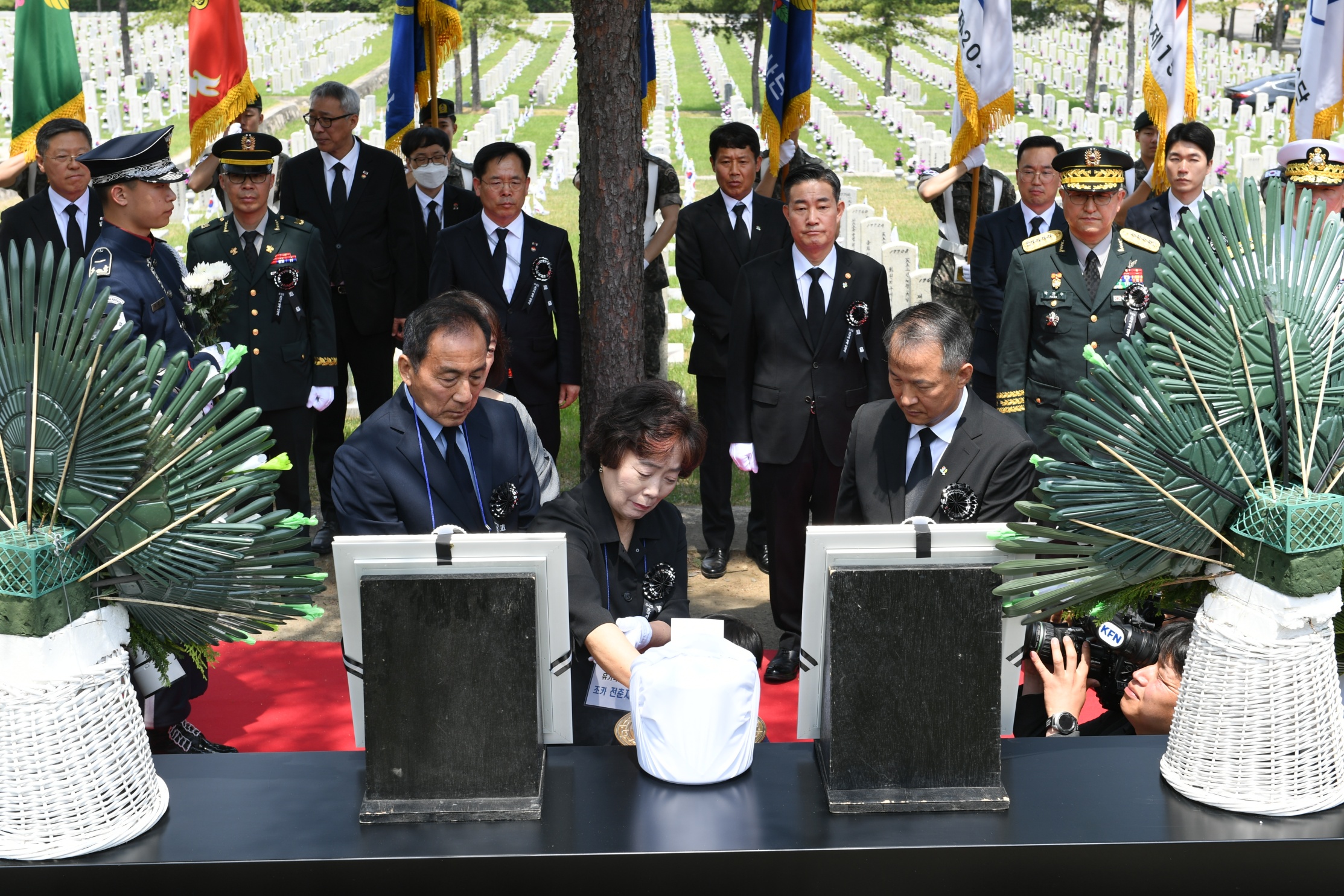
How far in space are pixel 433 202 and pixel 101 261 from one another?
9.57 ft

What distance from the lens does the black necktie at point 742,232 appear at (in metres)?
6.00

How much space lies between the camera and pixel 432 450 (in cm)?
335

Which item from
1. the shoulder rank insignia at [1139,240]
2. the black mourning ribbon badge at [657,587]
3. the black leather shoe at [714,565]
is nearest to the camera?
the black mourning ribbon badge at [657,587]

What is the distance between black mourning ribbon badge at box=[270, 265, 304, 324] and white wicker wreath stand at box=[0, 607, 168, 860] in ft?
12.6

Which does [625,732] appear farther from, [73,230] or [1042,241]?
[73,230]

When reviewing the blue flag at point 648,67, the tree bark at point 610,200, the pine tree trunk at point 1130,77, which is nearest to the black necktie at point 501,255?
the tree bark at point 610,200

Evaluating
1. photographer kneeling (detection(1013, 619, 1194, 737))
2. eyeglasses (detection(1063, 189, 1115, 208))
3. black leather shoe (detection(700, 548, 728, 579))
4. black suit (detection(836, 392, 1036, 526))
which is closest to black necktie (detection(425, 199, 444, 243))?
black leather shoe (detection(700, 548, 728, 579))

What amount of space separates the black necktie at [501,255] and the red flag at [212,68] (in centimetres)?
165

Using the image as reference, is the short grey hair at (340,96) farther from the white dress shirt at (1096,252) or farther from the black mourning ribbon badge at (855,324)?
the white dress shirt at (1096,252)

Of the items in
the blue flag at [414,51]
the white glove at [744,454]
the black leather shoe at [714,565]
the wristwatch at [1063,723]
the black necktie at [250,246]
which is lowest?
the black leather shoe at [714,565]

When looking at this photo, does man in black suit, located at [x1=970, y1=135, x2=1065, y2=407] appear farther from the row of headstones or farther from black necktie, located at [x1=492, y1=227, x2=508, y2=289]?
the row of headstones

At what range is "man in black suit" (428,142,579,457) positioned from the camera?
222 inches

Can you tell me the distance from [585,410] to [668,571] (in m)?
2.25

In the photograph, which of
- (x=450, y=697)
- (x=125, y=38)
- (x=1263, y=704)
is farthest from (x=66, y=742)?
(x=125, y=38)
